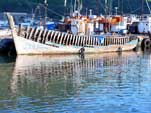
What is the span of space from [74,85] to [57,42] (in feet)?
95.9

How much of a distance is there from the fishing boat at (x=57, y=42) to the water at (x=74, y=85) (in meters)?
3.99

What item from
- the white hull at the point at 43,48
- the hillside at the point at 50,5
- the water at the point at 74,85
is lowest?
the water at the point at 74,85

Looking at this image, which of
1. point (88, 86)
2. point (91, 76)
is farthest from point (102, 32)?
point (88, 86)

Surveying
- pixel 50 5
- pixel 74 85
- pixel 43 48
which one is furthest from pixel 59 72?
pixel 50 5

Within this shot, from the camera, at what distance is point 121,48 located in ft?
253

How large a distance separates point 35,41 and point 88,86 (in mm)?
28017

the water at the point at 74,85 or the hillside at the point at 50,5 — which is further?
the hillside at the point at 50,5

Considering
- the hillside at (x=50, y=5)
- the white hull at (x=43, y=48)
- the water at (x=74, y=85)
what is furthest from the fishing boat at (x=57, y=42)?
the hillside at (x=50, y=5)

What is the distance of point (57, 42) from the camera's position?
227ft

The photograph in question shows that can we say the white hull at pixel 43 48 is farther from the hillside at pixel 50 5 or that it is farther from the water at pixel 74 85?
the hillside at pixel 50 5

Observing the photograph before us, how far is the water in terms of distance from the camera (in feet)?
103

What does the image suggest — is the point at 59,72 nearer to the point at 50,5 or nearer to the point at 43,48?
the point at 43,48

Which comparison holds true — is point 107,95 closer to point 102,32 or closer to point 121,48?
point 121,48

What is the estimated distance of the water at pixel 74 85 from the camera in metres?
31.4
